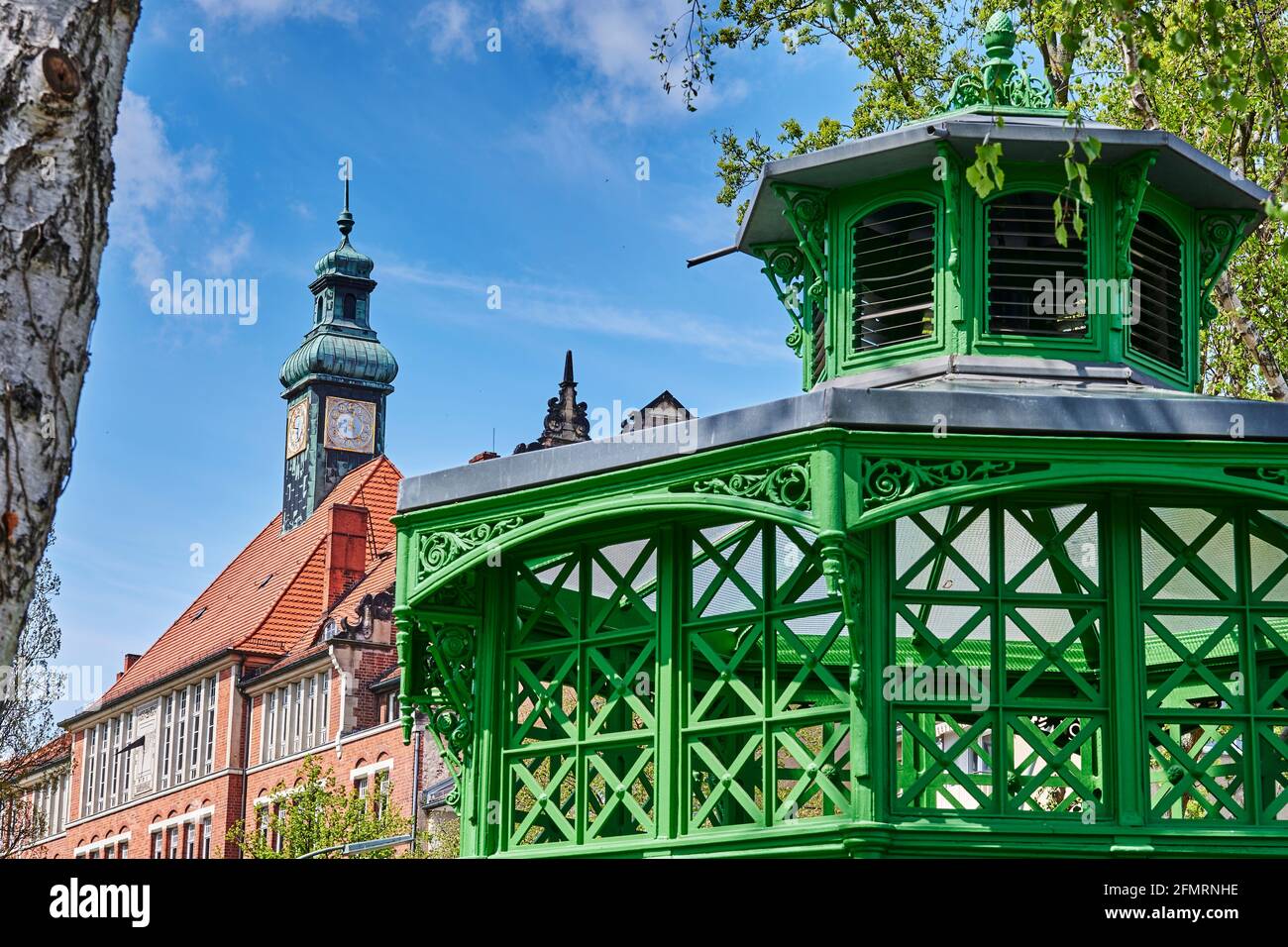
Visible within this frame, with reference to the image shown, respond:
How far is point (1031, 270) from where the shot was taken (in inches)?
610

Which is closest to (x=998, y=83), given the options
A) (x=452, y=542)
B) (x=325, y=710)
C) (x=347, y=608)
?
(x=452, y=542)

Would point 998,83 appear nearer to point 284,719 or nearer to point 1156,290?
point 1156,290

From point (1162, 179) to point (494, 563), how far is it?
6.11 m

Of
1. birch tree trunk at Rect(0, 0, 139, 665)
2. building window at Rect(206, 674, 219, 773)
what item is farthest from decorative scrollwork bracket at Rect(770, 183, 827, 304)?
building window at Rect(206, 674, 219, 773)

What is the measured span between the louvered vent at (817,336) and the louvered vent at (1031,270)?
5.39 feet

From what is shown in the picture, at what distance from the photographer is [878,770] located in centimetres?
1304

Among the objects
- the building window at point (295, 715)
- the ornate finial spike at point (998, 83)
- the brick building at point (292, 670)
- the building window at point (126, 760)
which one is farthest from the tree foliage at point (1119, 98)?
the building window at point (126, 760)

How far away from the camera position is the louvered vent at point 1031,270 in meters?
15.4

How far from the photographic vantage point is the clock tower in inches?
3494

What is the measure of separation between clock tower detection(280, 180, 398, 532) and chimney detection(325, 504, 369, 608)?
47.3 ft

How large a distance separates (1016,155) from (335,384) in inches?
3059
